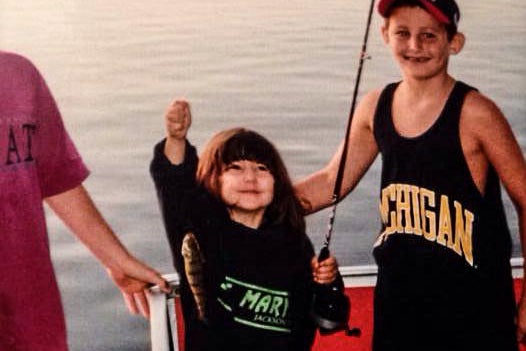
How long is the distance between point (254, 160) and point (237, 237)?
0.46 feet

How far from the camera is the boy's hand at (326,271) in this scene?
1.42 meters

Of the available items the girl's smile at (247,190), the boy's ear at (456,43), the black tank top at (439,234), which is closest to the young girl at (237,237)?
the girl's smile at (247,190)

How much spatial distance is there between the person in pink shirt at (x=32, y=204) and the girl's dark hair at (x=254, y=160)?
0.20 metres

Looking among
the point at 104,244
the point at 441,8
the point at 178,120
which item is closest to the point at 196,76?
the point at 178,120

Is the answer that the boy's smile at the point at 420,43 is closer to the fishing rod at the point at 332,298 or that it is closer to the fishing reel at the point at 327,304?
the fishing rod at the point at 332,298

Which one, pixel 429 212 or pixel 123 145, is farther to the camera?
pixel 123 145

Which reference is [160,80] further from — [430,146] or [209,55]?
[430,146]

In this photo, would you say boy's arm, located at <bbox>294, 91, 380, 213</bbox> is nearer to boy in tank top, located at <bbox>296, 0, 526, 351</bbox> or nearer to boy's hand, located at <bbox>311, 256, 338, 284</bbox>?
boy in tank top, located at <bbox>296, 0, 526, 351</bbox>

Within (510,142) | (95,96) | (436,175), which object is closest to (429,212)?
(436,175)

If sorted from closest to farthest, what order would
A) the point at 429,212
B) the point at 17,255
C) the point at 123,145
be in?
the point at 17,255, the point at 429,212, the point at 123,145

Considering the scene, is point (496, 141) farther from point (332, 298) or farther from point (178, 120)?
point (178, 120)

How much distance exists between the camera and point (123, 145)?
1.48 meters

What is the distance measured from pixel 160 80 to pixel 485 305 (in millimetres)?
712

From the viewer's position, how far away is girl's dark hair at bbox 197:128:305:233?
142 cm
